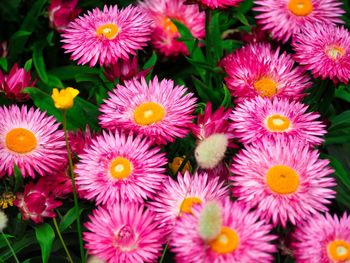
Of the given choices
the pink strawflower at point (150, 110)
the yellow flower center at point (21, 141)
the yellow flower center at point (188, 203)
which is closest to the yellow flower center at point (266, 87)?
the pink strawflower at point (150, 110)

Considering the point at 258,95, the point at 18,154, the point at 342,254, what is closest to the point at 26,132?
the point at 18,154

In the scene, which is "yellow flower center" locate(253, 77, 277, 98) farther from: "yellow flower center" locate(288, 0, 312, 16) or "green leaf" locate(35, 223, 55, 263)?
"green leaf" locate(35, 223, 55, 263)

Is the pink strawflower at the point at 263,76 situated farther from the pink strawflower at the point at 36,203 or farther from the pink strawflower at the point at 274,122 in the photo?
the pink strawflower at the point at 36,203

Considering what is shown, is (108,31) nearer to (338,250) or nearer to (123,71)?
(123,71)

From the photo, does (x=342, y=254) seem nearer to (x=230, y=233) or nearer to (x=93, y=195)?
(x=230, y=233)

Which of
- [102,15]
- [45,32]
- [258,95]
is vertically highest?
[45,32]

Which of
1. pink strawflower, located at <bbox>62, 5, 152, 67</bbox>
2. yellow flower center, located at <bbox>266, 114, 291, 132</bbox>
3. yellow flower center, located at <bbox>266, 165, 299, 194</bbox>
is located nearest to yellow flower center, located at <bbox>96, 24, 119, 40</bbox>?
pink strawflower, located at <bbox>62, 5, 152, 67</bbox>

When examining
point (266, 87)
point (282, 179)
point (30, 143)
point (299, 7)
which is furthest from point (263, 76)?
point (30, 143)
